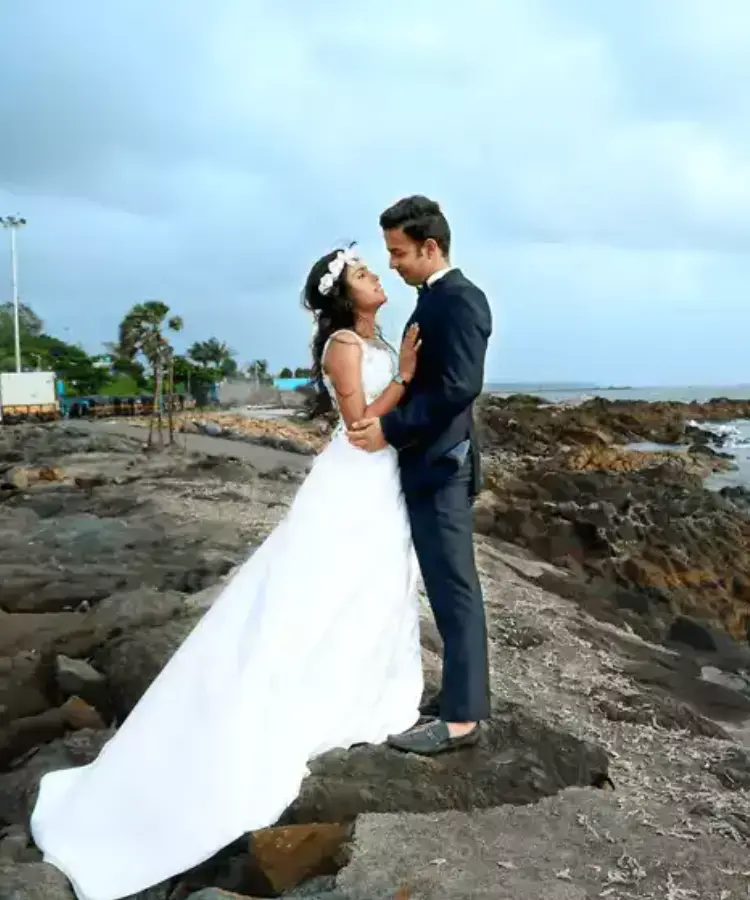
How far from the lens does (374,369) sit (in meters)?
3.44

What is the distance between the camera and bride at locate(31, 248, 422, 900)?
2.95 meters

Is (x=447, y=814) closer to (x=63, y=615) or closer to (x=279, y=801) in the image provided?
(x=279, y=801)

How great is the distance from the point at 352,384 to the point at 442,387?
333mm

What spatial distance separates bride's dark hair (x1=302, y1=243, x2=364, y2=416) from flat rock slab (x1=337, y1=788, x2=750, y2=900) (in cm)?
166

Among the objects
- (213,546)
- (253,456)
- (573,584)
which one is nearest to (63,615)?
(213,546)

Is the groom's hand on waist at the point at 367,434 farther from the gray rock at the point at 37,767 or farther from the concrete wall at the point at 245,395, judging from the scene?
the concrete wall at the point at 245,395

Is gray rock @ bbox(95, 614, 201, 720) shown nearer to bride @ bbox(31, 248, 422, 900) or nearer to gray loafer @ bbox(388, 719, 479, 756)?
bride @ bbox(31, 248, 422, 900)

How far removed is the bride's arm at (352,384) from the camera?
3.35 metres

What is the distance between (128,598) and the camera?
5.29 metres

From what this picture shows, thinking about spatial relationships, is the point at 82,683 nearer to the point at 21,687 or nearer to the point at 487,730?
the point at 21,687

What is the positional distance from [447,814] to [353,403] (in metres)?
1.43

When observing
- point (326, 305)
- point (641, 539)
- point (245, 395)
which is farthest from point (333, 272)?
point (245, 395)

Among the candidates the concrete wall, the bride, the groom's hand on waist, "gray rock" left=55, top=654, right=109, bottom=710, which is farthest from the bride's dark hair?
the concrete wall

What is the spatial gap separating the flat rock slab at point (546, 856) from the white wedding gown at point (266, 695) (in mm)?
395
